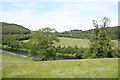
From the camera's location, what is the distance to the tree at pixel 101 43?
3844 centimetres

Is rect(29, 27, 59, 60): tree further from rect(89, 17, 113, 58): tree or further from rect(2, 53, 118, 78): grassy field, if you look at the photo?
rect(2, 53, 118, 78): grassy field

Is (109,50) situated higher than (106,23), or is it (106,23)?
(106,23)

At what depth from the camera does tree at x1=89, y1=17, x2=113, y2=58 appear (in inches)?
1513

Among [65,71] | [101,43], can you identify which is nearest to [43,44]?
[101,43]

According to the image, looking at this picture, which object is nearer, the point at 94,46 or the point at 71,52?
the point at 94,46

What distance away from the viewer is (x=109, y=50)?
38.8 meters

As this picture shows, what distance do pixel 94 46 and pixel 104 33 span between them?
5.81m

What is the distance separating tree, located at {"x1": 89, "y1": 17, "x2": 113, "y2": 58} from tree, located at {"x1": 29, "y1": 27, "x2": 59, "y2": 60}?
14.8m

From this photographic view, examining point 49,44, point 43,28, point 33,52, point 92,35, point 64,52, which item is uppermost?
point 43,28

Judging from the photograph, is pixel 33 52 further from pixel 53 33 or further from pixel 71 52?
pixel 71 52

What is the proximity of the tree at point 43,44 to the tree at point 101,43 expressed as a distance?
14841mm

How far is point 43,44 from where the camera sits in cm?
4219

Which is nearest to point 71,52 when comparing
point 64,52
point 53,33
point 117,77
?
point 64,52

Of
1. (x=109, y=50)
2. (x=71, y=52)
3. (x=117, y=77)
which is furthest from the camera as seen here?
(x=71, y=52)
